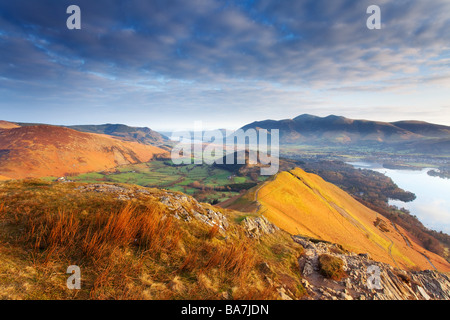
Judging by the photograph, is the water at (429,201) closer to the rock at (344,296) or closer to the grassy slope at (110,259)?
the rock at (344,296)

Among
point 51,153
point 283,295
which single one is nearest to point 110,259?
point 283,295

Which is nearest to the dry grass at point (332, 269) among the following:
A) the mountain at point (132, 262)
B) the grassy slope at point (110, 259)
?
the mountain at point (132, 262)

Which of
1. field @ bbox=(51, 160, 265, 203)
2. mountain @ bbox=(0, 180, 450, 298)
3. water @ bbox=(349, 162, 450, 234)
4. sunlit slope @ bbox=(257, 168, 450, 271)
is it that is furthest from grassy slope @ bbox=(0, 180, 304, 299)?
water @ bbox=(349, 162, 450, 234)

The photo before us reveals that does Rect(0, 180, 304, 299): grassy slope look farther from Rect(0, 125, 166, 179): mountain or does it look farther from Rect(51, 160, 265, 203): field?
Rect(0, 125, 166, 179): mountain
